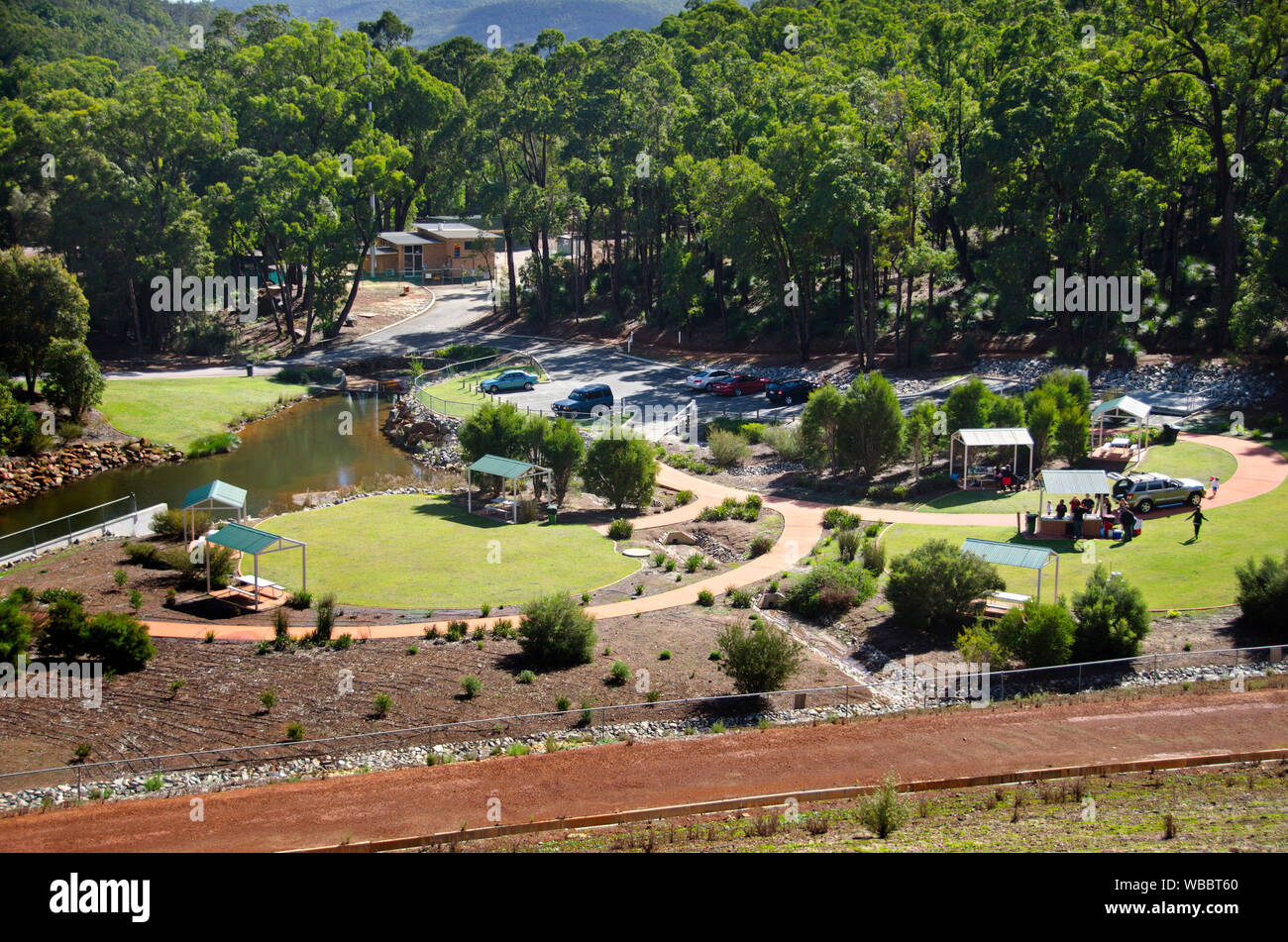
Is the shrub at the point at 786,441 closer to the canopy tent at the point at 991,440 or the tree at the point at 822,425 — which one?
the tree at the point at 822,425

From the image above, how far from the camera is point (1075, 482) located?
1364 inches

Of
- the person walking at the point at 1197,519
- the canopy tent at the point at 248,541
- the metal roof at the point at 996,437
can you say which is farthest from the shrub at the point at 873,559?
the canopy tent at the point at 248,541

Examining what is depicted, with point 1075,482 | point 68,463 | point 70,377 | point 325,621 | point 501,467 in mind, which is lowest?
point 325,621

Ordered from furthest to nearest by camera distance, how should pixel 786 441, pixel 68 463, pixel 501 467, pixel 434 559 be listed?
pixel 68 463
pixel 786 441
pixel 501 467
pixel 434 559

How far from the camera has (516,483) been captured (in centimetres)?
4075

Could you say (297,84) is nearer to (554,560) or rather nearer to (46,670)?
(554,560)

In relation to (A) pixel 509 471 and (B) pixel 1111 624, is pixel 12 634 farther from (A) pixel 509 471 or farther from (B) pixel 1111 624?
(B) pixel 1111 624

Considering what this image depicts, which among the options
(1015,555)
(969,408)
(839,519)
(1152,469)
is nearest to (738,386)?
(969,408)

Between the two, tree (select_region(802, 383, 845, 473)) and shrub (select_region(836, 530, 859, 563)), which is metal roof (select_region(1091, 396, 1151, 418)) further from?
shrub (select_region(836, 530, 859, 563))

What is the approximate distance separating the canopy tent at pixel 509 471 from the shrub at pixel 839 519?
446 inches

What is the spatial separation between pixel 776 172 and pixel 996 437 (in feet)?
91.7

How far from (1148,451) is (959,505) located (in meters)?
9.79

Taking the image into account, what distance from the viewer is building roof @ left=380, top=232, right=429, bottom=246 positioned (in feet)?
326

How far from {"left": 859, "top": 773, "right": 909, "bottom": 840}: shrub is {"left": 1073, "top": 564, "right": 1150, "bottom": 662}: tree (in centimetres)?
1142
